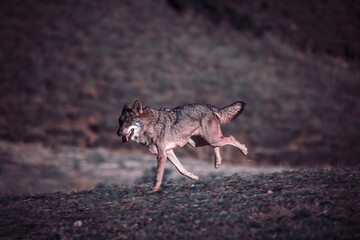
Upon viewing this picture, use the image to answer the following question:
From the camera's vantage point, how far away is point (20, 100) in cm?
2792

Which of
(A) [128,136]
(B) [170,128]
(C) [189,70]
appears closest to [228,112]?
(B) [170,128]

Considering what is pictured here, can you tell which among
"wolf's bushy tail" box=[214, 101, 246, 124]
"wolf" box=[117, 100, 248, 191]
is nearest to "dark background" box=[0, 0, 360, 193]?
"wolf's bushy tail" box=[214, 101, 246, 124]

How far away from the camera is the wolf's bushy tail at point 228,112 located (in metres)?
9.85

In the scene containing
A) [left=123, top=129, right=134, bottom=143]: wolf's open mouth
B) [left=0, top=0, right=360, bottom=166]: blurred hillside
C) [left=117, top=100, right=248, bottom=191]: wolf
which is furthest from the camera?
[left=0, top=0, right=360, bottom=166]: blurred hillside

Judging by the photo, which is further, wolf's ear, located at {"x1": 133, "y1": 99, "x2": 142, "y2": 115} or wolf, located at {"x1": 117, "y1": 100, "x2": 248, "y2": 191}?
wolf's ear, located at {"x1": 133, "y1": 99, "x2": 142, "y2": 115}

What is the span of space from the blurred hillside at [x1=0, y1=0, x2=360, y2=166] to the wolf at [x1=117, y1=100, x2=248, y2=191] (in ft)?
33.9

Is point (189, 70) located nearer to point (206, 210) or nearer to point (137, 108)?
point (137, 108)

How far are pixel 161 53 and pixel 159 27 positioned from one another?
127 inches

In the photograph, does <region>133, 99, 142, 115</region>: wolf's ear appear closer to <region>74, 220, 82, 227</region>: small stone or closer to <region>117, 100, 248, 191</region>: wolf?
<region>117, 100, 248, 191</region>: wolf

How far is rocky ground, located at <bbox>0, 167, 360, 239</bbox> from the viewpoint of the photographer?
19.9ft

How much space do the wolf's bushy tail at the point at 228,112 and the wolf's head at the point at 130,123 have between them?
1847 millimetres

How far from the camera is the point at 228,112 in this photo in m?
9.95

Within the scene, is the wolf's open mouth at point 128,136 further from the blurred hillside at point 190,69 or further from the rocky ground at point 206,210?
the blurred hillside at point 190,69

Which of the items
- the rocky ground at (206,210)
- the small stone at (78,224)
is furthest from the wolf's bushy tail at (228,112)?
the small stone at (78,224)
